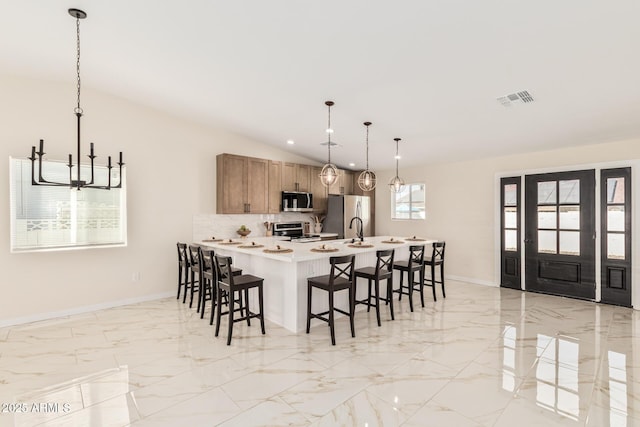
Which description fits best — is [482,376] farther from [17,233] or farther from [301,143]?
[17,233]

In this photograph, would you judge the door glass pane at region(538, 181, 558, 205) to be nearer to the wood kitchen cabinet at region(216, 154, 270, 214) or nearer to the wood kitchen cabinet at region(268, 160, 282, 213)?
the wood kitchen cabinet at region(268, 160, 282, 213)

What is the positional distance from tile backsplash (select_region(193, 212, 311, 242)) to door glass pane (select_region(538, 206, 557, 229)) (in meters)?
4.68

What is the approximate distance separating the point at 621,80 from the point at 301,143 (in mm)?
4565

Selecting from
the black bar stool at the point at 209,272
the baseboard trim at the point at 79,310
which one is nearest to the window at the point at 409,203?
the black bar stool at the point at 209,272

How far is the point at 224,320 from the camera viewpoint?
14.0 ft

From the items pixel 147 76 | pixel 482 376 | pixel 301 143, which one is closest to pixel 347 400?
pixel 482 376

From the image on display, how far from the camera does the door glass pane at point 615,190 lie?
16.1 feet

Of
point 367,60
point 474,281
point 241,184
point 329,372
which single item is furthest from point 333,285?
point 474,281

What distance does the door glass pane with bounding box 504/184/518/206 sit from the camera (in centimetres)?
592

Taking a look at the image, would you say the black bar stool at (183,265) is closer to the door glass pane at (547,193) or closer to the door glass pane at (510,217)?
the door glass pane at (510,217)

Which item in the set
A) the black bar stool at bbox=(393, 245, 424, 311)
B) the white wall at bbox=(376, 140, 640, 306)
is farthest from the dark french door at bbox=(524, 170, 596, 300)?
the black bar stool at bbox=(393, 245, 424, 311)

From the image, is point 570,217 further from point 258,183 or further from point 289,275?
point 258,183

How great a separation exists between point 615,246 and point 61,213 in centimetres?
810

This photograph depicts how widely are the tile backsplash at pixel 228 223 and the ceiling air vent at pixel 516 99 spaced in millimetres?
4479
